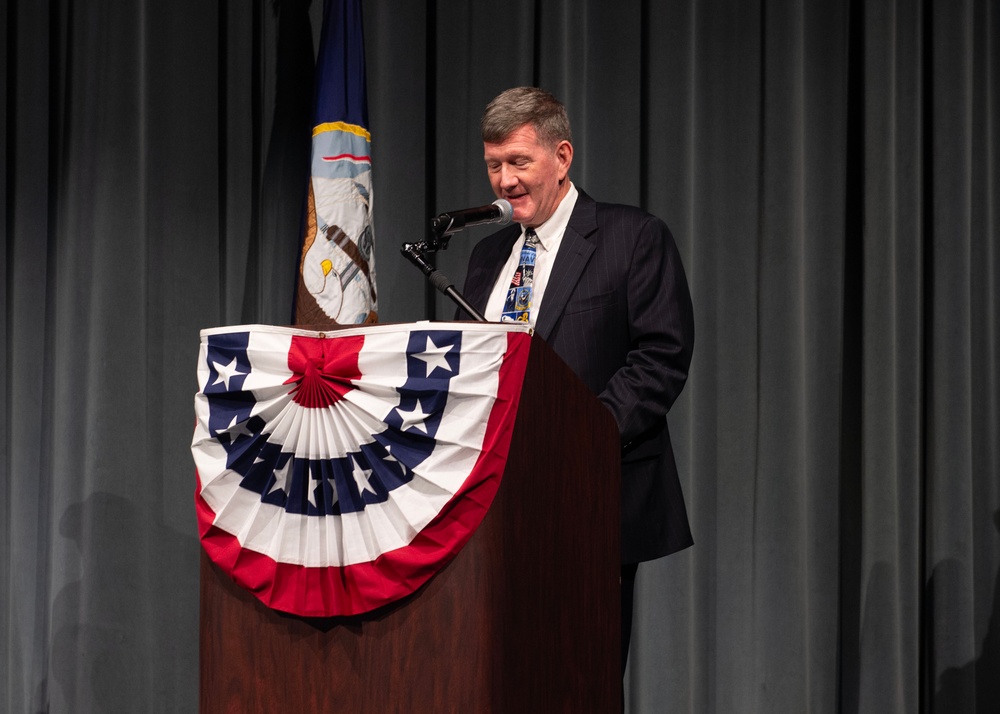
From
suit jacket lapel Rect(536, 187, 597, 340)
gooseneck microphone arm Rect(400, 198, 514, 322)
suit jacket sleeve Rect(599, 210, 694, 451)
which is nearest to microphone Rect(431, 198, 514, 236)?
gooseneck microphone arm Rect(400, 198, 514, 322)

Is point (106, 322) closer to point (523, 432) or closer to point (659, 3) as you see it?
point (659, 3)

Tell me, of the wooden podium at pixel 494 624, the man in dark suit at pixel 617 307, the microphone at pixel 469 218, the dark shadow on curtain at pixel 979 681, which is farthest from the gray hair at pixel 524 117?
the dark shadow on curtain at pixel 979 681

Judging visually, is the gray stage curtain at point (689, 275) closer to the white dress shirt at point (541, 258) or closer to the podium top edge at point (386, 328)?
the white dress shirt at point (541, 258)

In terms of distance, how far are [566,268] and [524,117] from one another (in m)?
0.33

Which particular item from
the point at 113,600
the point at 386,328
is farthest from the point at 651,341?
the point at 113,600

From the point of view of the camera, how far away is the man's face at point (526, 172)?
77.8 inches

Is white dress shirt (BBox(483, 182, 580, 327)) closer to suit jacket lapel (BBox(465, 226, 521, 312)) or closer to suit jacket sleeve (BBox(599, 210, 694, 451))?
suit jacket lapel (BBox(465, 226, 521, 312))

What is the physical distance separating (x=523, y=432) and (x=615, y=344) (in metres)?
0.58

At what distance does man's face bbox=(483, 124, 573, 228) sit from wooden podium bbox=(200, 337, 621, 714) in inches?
23.1

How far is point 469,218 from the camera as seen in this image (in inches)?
63.6

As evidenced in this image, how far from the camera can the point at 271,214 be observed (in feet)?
11.0

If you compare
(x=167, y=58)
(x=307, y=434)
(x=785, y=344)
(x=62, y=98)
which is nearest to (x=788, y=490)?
(x=785, y=344)

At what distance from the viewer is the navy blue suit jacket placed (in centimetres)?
183

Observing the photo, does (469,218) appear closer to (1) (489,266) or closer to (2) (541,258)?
(2) (541,258)
